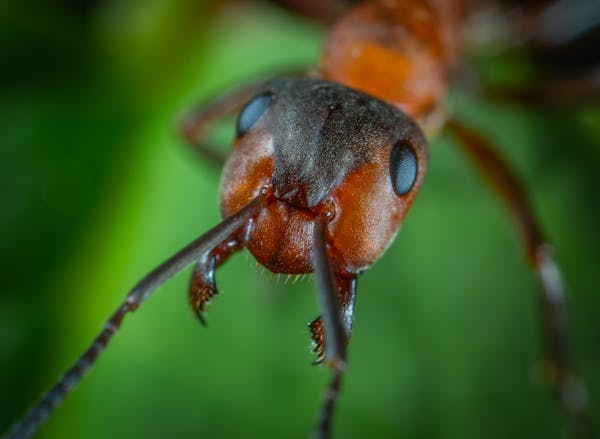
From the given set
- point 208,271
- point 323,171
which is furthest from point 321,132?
point 208,271

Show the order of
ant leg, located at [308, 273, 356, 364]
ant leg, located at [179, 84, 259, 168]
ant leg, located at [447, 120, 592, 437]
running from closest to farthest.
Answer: ant leg, located at [308, 273, 356, 364]
ant leg, located at [447, 120, 592, 437]
ant leg, located at [179, 84, 259, 168]

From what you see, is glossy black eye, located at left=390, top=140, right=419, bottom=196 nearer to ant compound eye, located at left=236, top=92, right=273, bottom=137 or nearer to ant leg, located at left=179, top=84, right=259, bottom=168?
ant compound eye, located at left=236, top=92, right=273, bottom=137

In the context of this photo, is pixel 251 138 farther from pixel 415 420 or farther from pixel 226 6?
pixel 226 6

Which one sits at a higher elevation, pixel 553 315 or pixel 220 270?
pixel 553 315

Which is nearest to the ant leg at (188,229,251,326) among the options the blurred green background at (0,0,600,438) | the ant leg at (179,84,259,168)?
the blurred green background at (0,0,600,438)

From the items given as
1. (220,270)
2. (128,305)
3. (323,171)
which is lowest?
(128,305)

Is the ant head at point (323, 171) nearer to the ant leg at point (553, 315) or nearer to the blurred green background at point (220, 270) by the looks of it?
the blurred green background at point (220, 270)

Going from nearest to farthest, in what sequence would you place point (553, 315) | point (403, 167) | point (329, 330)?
1. point (329, 330)
2. point (403, 167)
3. point (553, 315)

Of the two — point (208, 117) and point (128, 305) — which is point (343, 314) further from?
point (208, 117)
